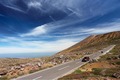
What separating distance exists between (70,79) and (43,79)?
363 cm

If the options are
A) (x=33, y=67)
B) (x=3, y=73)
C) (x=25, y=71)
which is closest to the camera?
(x=3, y=73)

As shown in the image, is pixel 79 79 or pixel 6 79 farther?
pixel 6 79

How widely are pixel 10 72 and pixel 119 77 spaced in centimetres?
1503

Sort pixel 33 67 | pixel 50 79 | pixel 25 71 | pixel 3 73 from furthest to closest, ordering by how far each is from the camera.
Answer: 1. pixel 33 67
2. pixel 25 71
3. pixel 3 73
4. pixel 50 79

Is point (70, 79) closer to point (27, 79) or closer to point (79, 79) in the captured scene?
point (79, 79)

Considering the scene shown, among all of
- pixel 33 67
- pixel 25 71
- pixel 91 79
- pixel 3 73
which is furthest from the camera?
pixel 33 67

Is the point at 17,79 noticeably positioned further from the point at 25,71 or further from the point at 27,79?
the point at 25,71

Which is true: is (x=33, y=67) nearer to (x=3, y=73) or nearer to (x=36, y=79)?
(x=3, y=73)

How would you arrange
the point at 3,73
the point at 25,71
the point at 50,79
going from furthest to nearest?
the point at 25,71 < the point at 3,73 < the point at 50,79

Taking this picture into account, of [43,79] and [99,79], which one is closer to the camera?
[99,79]

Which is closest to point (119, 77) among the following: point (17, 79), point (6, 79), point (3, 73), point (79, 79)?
point (79, 79)

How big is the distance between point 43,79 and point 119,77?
9025 millimetres

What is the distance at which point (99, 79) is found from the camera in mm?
19031

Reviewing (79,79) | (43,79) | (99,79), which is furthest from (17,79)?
(99,79)
